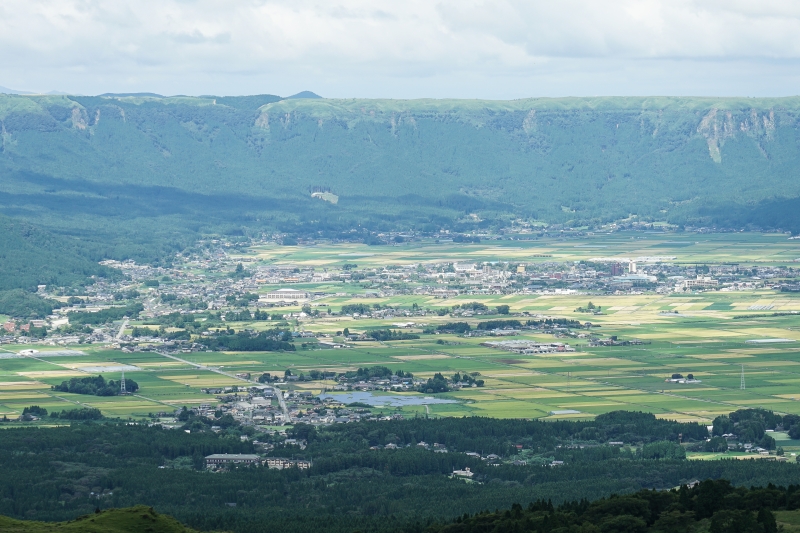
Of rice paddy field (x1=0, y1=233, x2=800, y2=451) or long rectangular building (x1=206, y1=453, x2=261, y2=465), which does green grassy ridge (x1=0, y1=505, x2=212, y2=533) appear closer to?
long rectangular building (x1=206, y1=453, x2=261, y2=465)

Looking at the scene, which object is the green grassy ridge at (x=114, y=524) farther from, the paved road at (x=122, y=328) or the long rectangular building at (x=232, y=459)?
the paved road at (x=122, y=328)

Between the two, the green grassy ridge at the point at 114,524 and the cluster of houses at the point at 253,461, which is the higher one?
the green grassy ridge at the point at 114,524

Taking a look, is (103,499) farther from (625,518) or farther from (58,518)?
(625,518)

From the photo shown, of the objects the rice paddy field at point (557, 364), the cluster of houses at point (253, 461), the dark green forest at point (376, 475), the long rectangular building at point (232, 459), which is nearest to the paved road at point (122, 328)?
the rice paddy field at point (557, 364)

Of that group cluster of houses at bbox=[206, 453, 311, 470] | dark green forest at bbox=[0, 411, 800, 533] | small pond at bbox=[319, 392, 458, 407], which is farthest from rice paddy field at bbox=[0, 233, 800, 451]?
cluster of houses at bbox=[206, 453, 311, 470]

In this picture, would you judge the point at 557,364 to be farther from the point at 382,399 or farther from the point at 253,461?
the point at 253,461

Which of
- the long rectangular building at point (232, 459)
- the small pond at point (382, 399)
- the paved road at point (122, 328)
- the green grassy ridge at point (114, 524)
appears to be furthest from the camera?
the paved road at point (122, 328)
